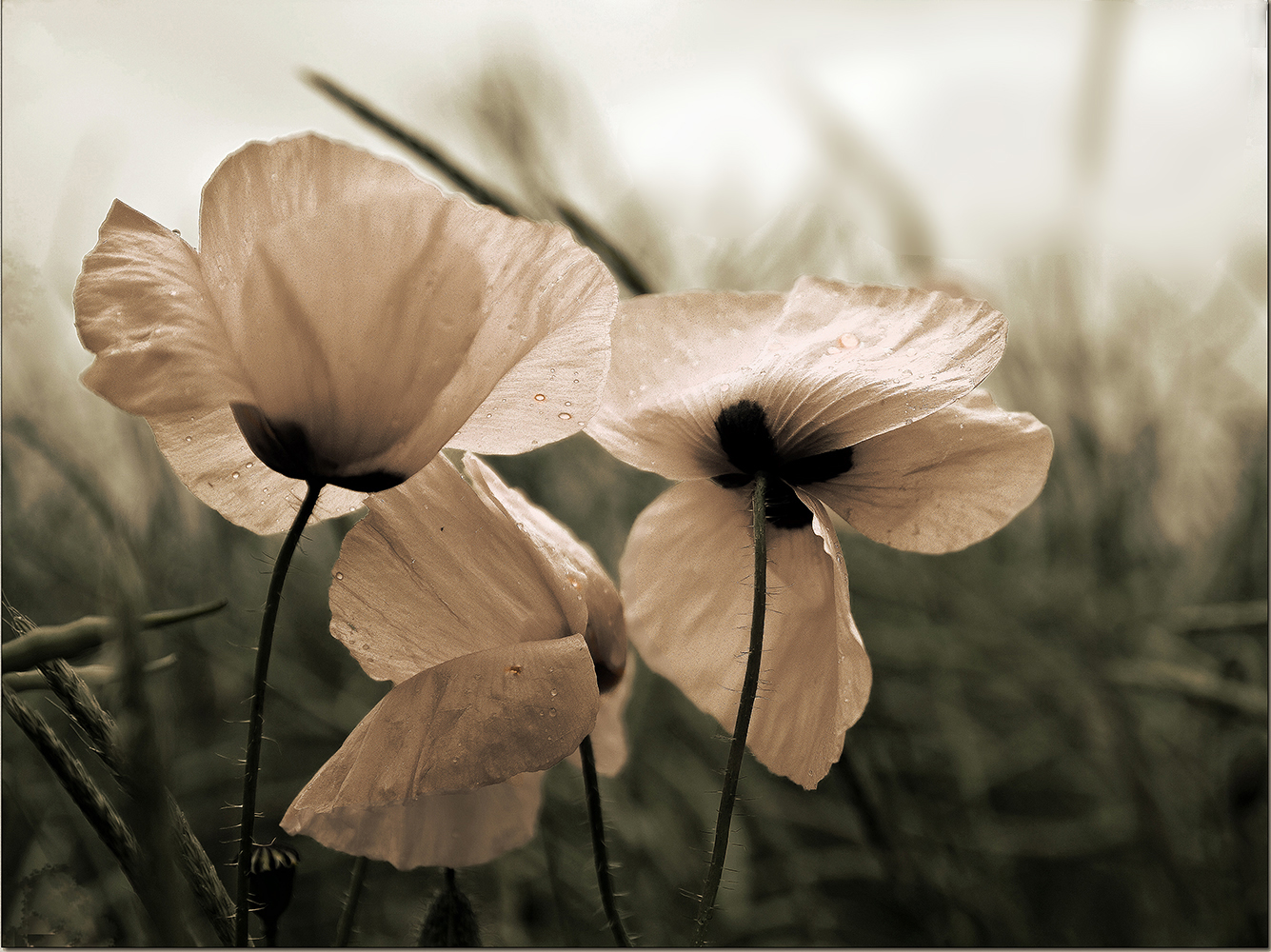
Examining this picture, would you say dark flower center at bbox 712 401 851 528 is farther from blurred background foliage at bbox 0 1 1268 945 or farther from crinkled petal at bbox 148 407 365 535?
blurred background foliage at bbox 0 1 1268 945

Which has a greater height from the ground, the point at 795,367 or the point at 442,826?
the point at 795,367

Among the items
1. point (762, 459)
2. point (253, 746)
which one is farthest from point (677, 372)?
point (253, 746)

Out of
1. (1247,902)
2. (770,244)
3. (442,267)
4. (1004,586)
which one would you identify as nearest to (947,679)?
(1004,586)

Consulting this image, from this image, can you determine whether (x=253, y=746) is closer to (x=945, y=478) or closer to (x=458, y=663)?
(x=458, y=663)

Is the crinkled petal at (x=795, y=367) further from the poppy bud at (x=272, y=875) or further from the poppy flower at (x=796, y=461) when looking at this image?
the poppy bud at (x=272, y=875)

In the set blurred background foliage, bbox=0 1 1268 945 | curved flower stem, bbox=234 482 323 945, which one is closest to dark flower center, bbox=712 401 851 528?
curved flower stem, bbox=234 482 323 945

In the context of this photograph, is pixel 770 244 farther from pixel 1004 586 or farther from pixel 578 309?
pixel 578 309

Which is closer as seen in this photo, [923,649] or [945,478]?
[945,478]
